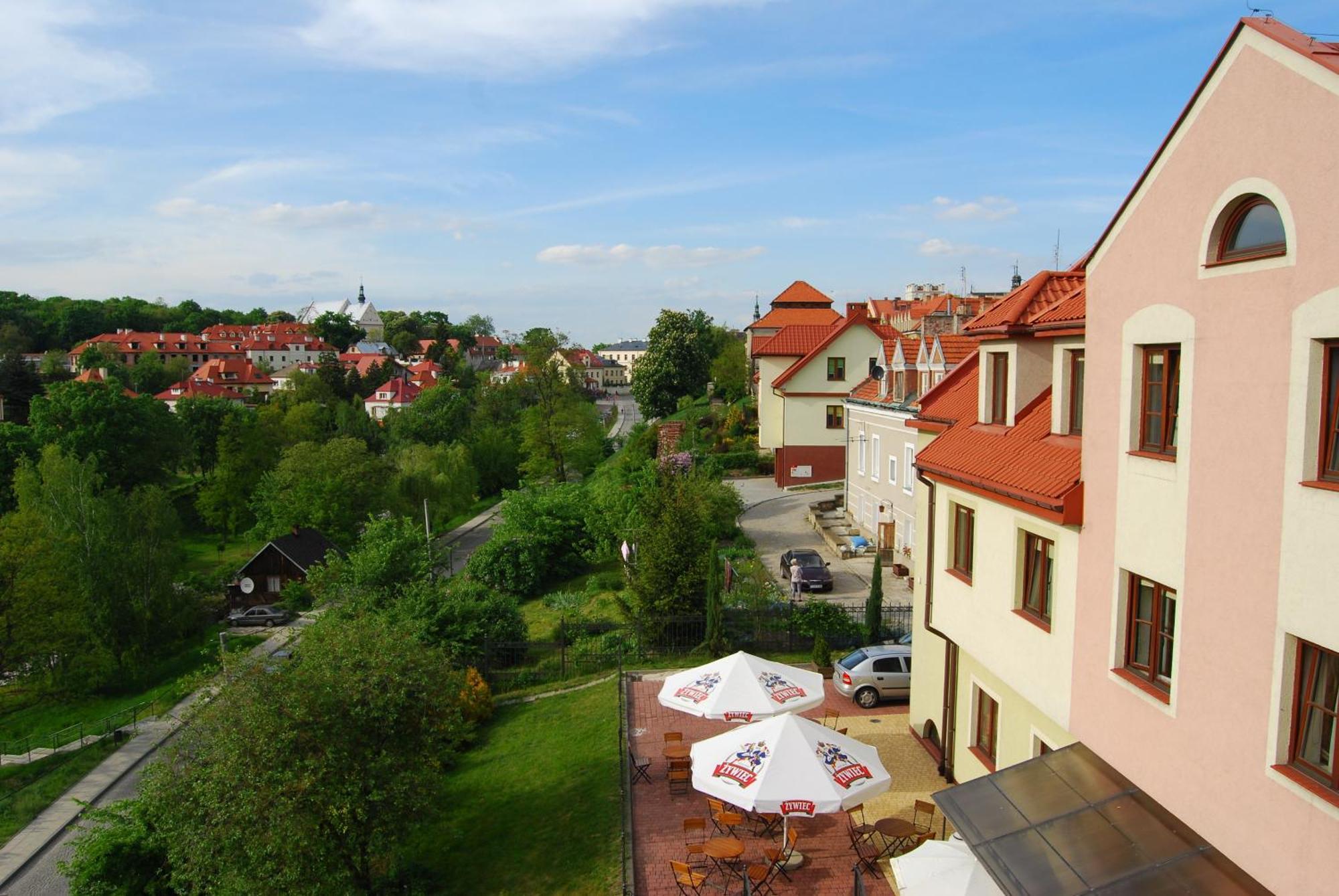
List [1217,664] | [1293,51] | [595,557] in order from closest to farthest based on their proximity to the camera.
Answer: [1293,51] < [1217,664] < [595,557]

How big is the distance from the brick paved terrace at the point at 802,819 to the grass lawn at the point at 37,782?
1644 cm

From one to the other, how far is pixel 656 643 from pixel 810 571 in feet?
21.9

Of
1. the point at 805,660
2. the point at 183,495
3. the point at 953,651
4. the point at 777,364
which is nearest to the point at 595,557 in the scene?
the point at 805,660

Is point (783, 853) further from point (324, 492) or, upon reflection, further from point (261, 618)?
point (324, 492)

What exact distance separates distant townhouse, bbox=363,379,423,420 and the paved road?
205 ft

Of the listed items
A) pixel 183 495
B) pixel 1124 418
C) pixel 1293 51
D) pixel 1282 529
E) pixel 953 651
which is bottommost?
pixel 183 495

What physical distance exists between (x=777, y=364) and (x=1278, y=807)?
4086 cm

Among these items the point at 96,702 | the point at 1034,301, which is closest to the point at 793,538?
the point at 1034,301

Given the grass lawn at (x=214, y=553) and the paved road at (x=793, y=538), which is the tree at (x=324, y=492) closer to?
the grass lawn at (x=214, y=553)

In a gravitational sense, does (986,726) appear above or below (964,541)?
below

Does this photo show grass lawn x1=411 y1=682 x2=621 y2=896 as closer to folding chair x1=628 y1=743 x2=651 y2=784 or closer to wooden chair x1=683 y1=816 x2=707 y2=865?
folding chair x1=628 y1=743 x2=651 y2=784

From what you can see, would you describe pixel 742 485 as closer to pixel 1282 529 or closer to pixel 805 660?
pixel 805 660

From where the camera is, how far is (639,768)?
16.4 metres

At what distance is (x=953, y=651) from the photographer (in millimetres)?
15500
